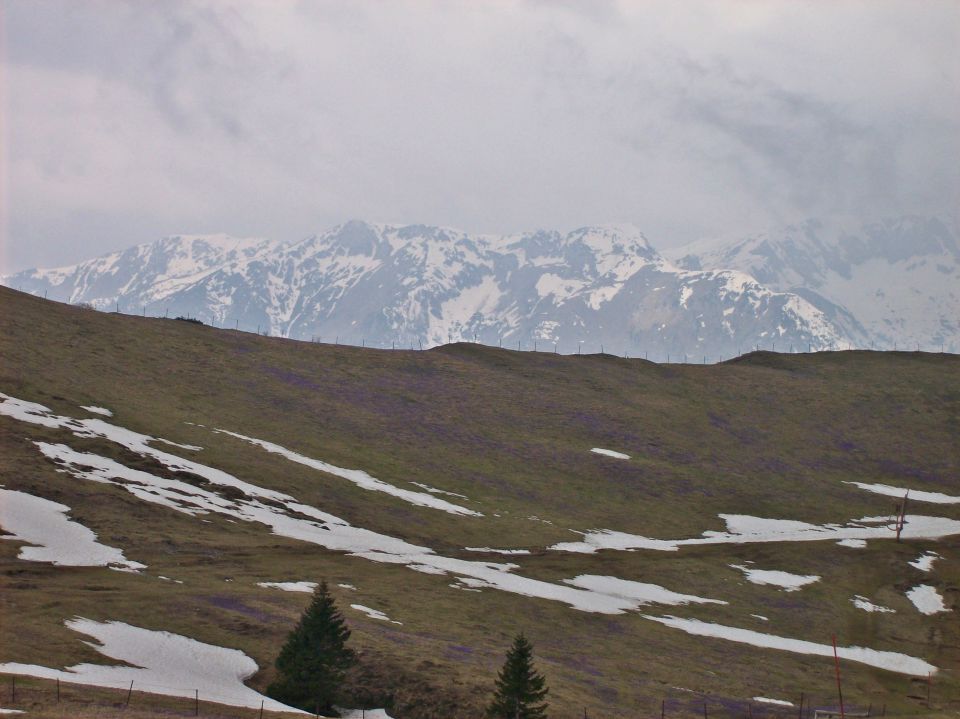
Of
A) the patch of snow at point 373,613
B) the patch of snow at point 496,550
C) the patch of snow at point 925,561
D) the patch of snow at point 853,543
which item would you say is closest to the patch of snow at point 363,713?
the patch of snow at point 373,613

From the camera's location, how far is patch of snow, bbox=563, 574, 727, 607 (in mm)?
86375

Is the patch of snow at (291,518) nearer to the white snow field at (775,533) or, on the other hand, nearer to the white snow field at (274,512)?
the white snow field at (274,512)

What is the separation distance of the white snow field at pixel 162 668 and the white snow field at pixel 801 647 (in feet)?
126

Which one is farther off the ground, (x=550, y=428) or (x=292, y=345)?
(x=292, y=345)

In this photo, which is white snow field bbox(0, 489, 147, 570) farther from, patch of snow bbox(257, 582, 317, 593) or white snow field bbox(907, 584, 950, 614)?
white snow field bbox(907, 584, 950, 614)

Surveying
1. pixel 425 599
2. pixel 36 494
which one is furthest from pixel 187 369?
pixel 425 599

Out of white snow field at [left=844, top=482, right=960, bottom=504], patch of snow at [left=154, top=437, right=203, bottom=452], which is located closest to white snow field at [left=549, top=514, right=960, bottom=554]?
white snow field at [left=844, top=482, right=960, bottom=504]

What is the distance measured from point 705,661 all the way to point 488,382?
107199 mm

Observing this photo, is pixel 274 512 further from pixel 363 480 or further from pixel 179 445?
pixel 363 480

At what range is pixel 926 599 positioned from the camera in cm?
9819

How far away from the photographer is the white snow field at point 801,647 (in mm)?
77312

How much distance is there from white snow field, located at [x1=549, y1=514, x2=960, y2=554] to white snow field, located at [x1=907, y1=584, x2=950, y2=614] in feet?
66.2

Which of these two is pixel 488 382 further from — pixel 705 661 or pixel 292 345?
pixel 705 661

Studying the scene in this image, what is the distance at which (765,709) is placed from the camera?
200 feet
